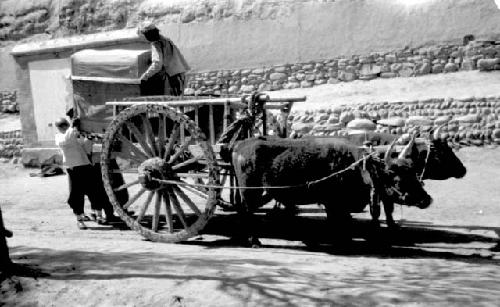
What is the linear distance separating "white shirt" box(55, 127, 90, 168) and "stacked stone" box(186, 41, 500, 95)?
22.3 feet

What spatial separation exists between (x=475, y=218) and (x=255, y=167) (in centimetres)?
348

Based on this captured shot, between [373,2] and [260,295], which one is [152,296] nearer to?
[260,295]

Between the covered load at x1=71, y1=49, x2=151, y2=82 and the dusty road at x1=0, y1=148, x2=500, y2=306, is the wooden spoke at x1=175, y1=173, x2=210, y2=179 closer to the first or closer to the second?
the dusty road at x1=0, y1=148, x2=500, y2=306

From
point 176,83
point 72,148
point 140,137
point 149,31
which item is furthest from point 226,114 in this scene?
point 72,148

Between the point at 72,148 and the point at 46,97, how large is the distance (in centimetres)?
618

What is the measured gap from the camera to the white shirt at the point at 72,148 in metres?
7.76

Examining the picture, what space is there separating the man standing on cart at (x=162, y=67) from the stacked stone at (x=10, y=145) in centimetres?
1016

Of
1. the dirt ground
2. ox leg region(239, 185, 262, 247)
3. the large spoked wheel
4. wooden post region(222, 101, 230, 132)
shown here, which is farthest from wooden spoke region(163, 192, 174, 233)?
wooden post region(222, 101, 230, 132)

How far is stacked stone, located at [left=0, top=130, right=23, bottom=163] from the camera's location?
1659 centimetres

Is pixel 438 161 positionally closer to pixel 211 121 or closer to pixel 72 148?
pixel 211 121

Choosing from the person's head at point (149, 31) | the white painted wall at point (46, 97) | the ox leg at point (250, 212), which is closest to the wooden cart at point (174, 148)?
→ the ox leg at point (250, 212)

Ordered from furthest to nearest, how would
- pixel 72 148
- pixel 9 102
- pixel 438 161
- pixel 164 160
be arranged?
pixel 9 102 → pixel 72 148 → pixel 164 160 → pixel 438 161

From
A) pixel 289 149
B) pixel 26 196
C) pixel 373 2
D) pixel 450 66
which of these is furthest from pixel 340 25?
pixel 289 149

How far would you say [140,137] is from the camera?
6.80 meters
